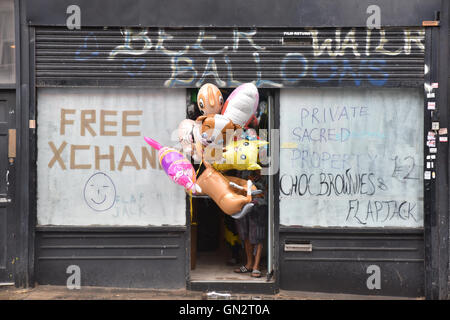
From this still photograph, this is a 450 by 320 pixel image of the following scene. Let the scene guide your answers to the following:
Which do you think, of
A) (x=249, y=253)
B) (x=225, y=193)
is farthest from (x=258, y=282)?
(x=225, y=193)

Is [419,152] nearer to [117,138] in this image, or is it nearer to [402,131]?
[402,131]

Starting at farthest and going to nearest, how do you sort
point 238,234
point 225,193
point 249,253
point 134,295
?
point 238,234 → point 249,253 → point 134,295 → point 225,193

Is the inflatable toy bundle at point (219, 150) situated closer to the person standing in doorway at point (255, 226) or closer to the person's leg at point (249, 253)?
the person standing in doorway at point (255, 226)

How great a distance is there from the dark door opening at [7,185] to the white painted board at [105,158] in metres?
0.37

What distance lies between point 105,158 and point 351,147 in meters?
3.21

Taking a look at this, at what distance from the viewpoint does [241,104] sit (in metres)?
5.46

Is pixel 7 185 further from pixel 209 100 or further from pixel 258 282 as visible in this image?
pixel 258 282

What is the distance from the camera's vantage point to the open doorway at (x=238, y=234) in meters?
6.24

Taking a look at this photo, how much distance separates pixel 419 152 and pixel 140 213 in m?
3.70

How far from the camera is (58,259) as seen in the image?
6.14 metres

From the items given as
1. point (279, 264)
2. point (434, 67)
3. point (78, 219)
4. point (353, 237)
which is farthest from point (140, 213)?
point (434, 67)

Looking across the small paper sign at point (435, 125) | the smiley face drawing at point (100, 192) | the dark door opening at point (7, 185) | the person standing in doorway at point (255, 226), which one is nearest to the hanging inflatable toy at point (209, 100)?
the person standing in doorway at point (255, 226)

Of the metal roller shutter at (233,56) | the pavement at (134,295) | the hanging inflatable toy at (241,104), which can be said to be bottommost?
the pavement at (134,295)

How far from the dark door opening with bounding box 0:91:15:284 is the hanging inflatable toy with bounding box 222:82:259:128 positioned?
2.89 metres
